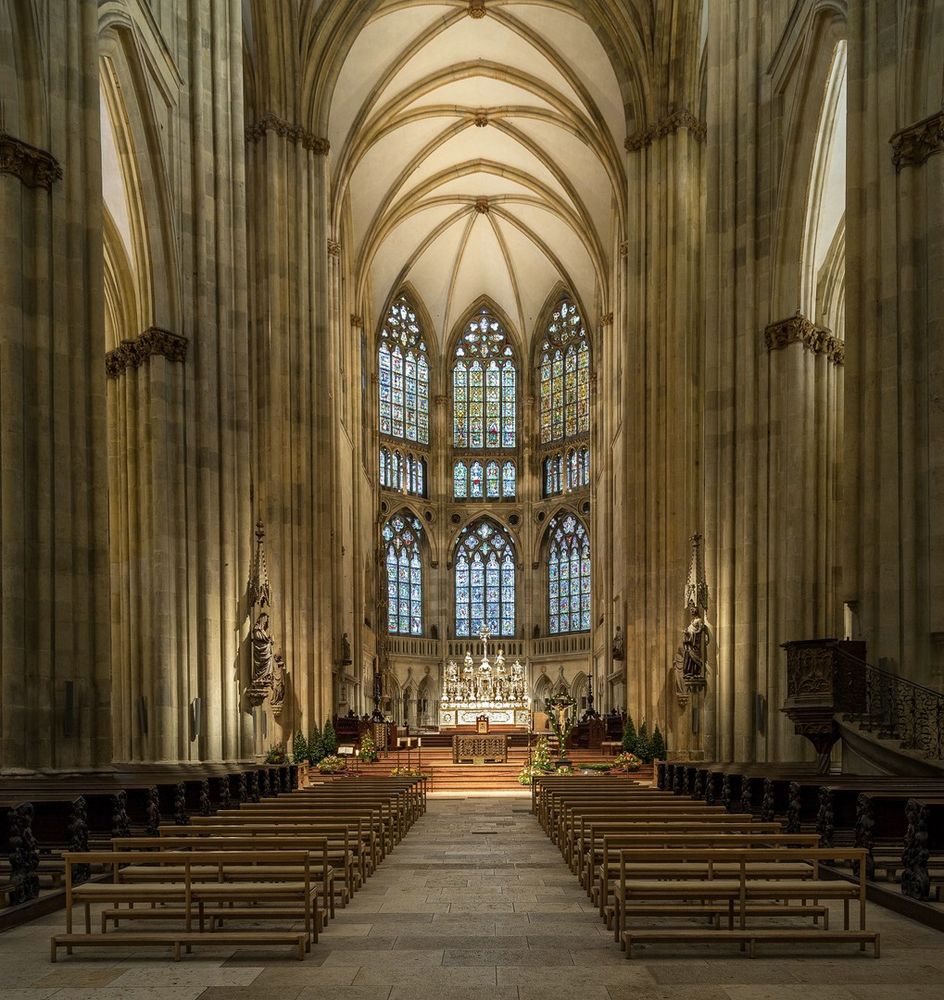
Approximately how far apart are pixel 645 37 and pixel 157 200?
63.0ft

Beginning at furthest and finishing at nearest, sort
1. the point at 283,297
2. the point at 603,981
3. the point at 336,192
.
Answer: the point at 336,192
the point at 283,297
the point at 603,981

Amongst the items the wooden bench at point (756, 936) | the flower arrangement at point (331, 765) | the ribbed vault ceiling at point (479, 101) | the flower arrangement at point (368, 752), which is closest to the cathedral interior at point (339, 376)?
the ribbed vault ceiling at point (479, 101)

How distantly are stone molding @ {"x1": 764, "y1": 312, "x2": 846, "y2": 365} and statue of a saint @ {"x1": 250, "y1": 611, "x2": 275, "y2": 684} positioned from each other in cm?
1081

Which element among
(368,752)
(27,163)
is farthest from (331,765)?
(27,163)

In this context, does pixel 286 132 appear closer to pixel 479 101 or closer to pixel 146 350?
pixel 479 101

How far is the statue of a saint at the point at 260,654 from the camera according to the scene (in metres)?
23.0

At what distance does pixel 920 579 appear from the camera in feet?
48.6

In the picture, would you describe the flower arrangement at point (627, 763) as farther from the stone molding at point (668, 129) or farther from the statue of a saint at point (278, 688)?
the stone molding at point (668, 129)

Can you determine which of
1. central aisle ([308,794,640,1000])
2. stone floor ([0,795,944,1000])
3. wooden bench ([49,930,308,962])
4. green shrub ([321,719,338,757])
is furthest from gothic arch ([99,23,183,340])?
wooden bench ([49,930,308,962])

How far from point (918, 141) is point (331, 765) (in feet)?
68.0

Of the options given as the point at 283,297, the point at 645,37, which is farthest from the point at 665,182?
the point at 283,297

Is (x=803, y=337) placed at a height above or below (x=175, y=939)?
above

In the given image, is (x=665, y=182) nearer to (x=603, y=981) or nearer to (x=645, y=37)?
(x=645, y=37)

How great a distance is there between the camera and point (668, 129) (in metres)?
35.2
